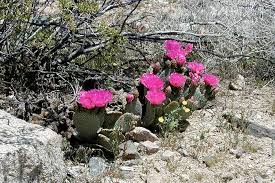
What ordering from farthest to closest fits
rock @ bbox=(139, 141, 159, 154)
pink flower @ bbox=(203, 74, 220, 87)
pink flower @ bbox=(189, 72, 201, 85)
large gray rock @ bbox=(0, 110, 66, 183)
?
pink flower @ bbox=(203, 74, 220, 87), pink flower @ bbox=(189, 72, 201, 85), rock @ bbox=(139, 141, 159, 154), large gray rock @ bbox=(0, 110, 66, 183)

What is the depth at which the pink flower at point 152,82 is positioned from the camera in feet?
14.5

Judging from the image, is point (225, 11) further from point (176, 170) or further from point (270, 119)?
point (176, 170)

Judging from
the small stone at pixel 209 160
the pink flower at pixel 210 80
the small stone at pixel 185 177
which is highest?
the pink flower at pixel 210 80

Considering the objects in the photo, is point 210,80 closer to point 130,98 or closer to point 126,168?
point 130,98

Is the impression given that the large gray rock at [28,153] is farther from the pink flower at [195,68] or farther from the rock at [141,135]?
the pink flower at [195,68]

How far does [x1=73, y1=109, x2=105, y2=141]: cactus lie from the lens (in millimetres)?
4066

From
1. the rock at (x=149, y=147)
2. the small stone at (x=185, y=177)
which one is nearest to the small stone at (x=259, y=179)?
the small stone at (x=185, y=177)

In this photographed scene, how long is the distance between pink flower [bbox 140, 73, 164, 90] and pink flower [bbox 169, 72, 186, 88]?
0.43 feet

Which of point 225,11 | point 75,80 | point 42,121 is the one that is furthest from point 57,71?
point 225,11

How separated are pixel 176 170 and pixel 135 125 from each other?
1.63ft

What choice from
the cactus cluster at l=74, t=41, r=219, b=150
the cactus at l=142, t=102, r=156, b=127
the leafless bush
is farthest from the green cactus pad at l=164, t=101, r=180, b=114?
the leafless bush

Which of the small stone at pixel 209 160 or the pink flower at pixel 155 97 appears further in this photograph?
the pink flower at pixel 155 97

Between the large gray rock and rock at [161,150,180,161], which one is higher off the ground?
the large gray rock

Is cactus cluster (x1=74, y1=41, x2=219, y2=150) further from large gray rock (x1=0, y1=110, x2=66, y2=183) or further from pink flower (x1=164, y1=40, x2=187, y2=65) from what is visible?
large gray rock (x1=0, y1=110, x2=66, y2=183)
